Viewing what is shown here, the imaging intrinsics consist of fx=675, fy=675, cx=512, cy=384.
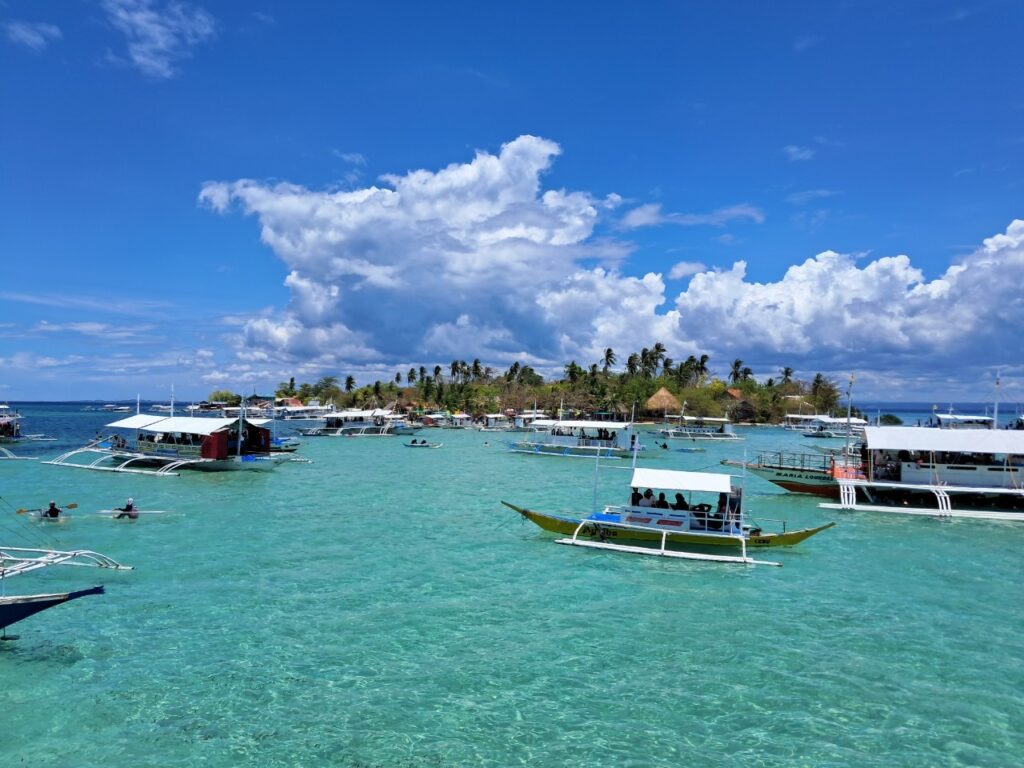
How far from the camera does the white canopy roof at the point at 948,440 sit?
1372 inches

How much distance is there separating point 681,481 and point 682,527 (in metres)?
1.74

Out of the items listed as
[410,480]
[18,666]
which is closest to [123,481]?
[410,480]

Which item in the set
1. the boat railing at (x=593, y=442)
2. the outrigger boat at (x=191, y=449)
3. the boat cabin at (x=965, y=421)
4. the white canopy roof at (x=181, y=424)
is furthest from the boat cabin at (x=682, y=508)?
the boat railing at (x=593, y=442)

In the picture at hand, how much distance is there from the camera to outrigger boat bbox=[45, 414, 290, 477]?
1918 inches

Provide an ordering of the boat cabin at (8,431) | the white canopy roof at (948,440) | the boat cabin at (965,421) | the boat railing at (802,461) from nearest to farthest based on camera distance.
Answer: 1. the white canopy roof at (948,440)
2. the boat railing at (802,461)
3. the boat cabin at (965,421)
4. the boat cabin at (8,431)

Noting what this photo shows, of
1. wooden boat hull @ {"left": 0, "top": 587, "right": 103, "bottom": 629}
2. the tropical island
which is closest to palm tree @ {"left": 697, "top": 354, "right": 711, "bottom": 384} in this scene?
the tropical island

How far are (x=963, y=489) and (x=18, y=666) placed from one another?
39.7 m

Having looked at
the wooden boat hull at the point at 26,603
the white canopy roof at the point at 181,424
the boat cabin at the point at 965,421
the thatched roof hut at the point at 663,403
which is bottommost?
the wooden boat hull at the point at 26,603

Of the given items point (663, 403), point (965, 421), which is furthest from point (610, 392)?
point (965, 421)

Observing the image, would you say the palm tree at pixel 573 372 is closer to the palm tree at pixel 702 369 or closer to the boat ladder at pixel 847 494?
the palm tree at pixel 702 369

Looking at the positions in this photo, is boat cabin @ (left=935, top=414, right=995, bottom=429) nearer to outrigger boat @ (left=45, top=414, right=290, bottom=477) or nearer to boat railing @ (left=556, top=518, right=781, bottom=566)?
boat railing @ (left=556, top=518, right=781, bottom=566)

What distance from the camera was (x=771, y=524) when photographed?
32.6 metres

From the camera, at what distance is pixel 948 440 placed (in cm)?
3594

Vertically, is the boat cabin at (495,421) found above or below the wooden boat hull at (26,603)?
above
